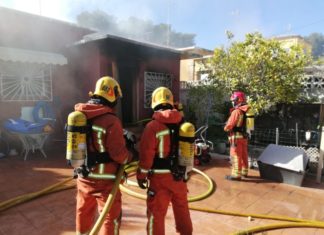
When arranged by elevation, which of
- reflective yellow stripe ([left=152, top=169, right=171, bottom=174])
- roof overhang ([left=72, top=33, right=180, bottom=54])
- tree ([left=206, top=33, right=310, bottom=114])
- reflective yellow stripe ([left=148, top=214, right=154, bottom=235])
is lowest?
reflective yellow stripe ([left=148, top=214, right=154, bottom=235])

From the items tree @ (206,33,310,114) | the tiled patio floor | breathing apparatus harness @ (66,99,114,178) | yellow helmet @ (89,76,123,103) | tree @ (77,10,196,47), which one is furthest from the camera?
tree @ (77,10,196,47)

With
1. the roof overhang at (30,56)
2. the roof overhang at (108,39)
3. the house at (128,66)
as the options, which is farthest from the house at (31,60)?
the roof overhang at (108,39)

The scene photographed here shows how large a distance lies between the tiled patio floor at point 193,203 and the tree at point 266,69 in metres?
2.94

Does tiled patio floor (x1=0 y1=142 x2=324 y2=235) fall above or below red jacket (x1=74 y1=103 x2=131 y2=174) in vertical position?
below

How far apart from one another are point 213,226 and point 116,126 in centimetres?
205

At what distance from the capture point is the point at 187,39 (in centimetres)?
5966

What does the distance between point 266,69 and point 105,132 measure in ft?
22.1

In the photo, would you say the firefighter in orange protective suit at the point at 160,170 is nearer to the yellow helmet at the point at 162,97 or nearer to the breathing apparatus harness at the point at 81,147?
the yellow helmet at the point at 162,97

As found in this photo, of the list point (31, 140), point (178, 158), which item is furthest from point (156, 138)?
point (31, 140)

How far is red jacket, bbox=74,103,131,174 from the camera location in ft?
8.19

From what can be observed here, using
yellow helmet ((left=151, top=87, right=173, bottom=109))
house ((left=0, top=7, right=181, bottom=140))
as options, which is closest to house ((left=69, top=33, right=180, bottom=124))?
house ((left=0, top=7, right=181, bottom=140))

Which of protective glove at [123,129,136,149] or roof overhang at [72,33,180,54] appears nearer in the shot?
protective glove at [123,129,136,149]

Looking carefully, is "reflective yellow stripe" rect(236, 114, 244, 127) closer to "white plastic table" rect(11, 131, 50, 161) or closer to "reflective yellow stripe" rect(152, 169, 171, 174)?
"reflective yellow stripe" rect(152, 169, 171, 174)

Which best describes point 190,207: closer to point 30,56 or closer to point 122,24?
point 30,56
